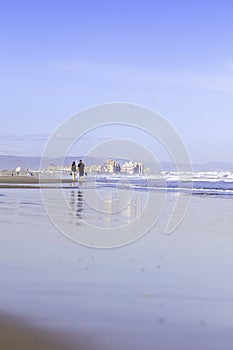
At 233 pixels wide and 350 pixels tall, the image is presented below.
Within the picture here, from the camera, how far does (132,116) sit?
1427 centimetres

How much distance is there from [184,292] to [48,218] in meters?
9.04

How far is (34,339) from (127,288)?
229 centimetres

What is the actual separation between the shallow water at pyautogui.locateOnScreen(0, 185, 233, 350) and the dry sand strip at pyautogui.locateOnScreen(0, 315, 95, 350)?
0.53 ft

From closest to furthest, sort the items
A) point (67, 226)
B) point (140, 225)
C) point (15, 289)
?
point (15, 289)
point (67, 226)
point (140, 225)

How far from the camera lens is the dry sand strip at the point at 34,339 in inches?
197

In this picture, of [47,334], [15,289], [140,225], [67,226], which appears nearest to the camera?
[47,334]

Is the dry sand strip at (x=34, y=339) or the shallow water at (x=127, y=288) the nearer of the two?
the dry sand strip at (x=34, y=339)

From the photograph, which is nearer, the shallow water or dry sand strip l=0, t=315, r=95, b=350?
dry sand strip l=0, t=315, r=95, b=350

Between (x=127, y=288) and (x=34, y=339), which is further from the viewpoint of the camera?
(x=127, y=288)

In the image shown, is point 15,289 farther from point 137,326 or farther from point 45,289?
point 137,326

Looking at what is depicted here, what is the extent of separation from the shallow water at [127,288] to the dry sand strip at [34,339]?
16 centimetres

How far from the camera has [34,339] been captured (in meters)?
5.20

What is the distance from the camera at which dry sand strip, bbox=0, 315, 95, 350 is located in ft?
16.5

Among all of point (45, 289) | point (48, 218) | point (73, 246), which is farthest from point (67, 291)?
point (48, 218)
